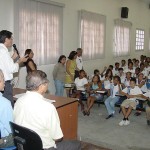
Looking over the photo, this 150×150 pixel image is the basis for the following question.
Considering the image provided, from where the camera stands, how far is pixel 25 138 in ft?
6.23

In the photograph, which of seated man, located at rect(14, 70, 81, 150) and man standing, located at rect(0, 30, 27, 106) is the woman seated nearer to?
man standing, located at rect(0, 30, 27, 106)

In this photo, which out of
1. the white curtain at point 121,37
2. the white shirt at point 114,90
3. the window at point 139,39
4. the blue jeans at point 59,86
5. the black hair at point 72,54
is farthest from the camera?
the window at point 139,39

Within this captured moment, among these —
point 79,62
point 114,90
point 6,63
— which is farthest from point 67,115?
point 79,62

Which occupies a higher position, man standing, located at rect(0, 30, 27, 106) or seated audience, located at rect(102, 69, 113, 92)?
man standing, located at rect(0, 30, 27, 106)

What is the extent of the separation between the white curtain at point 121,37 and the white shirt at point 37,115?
751cm

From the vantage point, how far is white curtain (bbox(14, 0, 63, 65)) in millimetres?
5297

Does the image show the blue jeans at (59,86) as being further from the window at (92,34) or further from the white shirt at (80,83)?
the window at (92,34)

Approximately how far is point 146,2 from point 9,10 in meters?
8.33

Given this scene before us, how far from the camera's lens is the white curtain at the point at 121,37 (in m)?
9.29

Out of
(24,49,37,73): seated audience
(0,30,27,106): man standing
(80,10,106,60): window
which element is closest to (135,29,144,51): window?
(80,10,106,60): window

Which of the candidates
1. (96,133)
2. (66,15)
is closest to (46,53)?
(66,15)

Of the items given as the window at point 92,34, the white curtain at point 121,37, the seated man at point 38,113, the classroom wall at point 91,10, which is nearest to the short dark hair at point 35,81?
the seated man at point 38,113

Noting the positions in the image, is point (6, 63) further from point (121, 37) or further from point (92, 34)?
point (121, 37)

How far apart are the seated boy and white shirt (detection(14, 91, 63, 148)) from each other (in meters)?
2.96
